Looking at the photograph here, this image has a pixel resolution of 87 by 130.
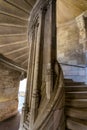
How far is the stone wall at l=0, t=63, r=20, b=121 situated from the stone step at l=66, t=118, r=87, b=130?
3.92m

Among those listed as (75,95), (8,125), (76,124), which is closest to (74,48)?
(75,95)

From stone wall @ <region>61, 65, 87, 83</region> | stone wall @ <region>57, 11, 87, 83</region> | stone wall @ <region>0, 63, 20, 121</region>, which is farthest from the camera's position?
stone wall @ <region>0, 63, 20, 121</region>

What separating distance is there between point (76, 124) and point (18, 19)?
260 cm

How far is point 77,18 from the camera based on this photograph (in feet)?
13.8

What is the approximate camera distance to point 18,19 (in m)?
3.09

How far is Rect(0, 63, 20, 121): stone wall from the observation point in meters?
4.95

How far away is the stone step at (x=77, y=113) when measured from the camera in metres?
1.47

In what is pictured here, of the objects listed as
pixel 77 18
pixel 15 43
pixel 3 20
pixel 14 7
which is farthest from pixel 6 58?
pixel 77 18

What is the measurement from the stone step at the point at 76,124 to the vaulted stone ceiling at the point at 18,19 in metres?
2.29

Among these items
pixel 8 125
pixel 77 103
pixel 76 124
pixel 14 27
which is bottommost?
pixel 8 125

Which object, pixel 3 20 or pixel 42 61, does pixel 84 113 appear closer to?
pixel 42 61

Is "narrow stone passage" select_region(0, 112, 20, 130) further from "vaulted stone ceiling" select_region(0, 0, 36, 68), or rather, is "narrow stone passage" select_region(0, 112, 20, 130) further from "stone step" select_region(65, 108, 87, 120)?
"stone step" select_region(65, 108, 87, 120)

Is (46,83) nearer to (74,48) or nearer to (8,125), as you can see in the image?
(74,48)

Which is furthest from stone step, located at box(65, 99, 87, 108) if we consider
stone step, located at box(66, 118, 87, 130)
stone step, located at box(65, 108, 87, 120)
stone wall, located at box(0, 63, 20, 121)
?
stone wall, located at box(0, 63, 20, 121)
